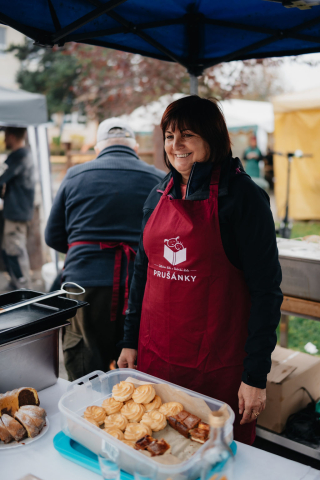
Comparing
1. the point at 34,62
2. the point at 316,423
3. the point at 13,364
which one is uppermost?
the point at 34,62

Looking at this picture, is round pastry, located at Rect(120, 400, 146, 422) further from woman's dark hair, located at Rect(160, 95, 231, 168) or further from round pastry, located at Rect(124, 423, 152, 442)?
woman's dark hair, located at Rect(160, 95, 231, 168)

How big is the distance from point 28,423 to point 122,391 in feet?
0.94

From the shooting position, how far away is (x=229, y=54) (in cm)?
255

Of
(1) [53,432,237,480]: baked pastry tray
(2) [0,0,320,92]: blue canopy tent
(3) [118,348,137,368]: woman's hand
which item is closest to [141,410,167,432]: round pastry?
(1) [53,432,237,480]: baked pastry tray

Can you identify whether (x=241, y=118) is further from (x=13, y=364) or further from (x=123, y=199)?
(x=13, y=364)

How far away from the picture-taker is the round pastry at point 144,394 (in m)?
1.26

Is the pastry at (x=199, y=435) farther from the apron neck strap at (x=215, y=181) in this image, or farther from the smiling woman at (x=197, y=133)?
the smiling woman at (x=197, y=133)

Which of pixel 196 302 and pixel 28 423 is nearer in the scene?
pixel 28 423

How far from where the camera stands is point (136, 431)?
3.74 feet

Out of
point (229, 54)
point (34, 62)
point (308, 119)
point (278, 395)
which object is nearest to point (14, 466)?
point (278, 395)

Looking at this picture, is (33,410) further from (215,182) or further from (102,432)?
(215,182)

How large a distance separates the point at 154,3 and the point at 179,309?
1.50 metres

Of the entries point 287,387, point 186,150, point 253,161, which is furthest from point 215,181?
point 253,161

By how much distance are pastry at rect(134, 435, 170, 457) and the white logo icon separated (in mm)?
663
